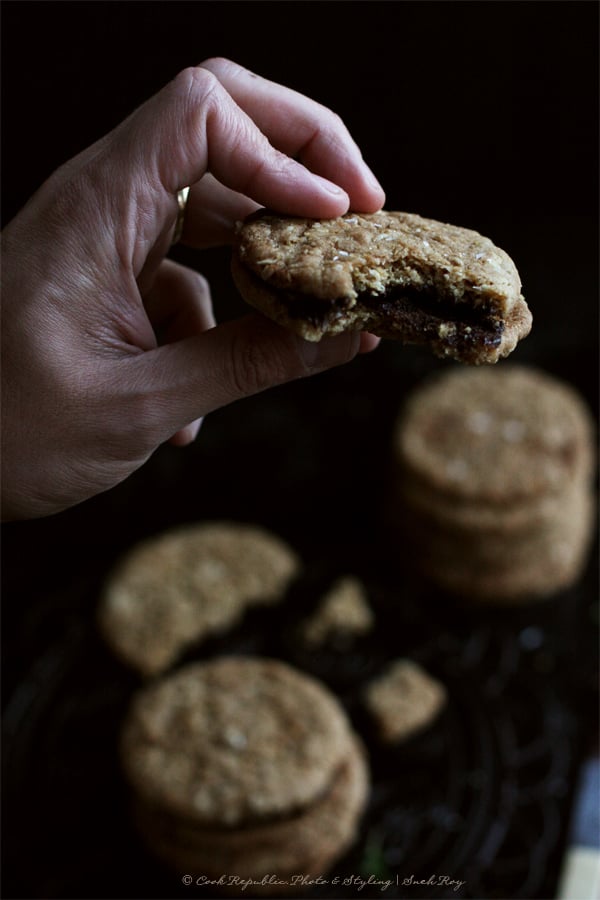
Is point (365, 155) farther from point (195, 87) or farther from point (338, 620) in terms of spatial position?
point (195, 87)

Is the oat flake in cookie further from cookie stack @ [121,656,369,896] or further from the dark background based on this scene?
the dark background

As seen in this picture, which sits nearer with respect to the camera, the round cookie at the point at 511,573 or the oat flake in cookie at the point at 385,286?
the oat flake in cookie at the point at 385,286

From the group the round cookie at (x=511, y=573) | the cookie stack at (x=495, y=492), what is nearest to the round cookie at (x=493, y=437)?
the cookie stack at (x=495, y=492)

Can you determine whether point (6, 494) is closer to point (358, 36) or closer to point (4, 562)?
point (4, 562)

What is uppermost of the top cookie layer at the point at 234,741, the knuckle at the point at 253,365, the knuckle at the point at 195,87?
the knuckle at the point at 195,87

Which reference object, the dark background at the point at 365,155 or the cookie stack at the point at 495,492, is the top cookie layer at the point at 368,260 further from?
the dark background at the point at 365,155

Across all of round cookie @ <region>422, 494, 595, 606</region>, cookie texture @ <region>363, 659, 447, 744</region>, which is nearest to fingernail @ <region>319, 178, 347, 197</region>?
cookie texture @ <region>363, 659, 447, 744</region>
